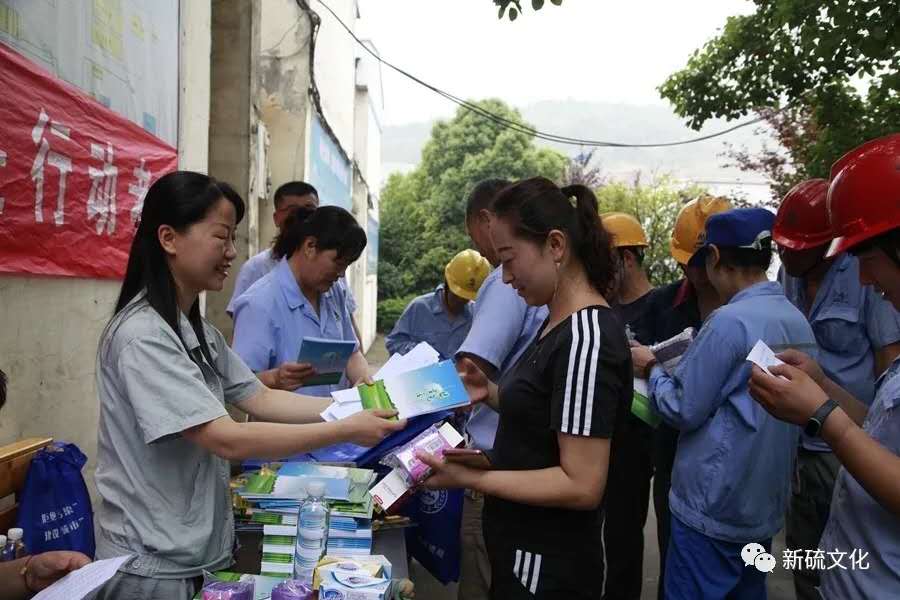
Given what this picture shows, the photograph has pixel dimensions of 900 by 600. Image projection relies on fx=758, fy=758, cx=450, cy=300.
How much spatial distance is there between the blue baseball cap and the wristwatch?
3.54 feet

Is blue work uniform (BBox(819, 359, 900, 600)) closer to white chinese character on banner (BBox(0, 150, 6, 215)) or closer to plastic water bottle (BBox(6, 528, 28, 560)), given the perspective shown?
plastic water bottle (BBox(6, 528, 28, 560))

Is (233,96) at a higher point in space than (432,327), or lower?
higher

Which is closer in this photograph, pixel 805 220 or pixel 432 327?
pixel 805 220

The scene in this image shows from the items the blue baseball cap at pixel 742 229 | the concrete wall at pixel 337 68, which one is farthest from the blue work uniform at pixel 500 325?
the concrete wall at pixel 337 68

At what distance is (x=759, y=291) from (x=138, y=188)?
3.07 metres

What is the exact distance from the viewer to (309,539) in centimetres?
213

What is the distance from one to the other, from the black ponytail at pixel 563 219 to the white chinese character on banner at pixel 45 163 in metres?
1.83

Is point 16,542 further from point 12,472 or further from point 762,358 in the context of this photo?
point 762,358

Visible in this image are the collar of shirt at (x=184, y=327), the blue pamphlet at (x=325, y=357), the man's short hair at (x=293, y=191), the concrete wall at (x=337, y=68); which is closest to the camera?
the collar of shirt at (x=184, y=327)

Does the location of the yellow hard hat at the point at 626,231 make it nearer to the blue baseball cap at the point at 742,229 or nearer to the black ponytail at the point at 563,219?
the blue baseball cap at the point at 742,229

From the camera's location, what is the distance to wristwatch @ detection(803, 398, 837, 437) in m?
1.73

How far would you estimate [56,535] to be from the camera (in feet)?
6.98

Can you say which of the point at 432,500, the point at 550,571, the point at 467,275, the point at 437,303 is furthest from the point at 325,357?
the point at 437,303

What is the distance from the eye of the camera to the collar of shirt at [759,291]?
8.78 ft
